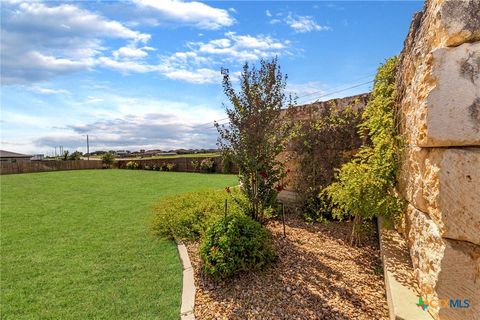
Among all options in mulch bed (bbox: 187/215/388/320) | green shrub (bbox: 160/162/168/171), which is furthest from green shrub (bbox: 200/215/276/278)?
green shrub (bbox: 160/162/168/171)

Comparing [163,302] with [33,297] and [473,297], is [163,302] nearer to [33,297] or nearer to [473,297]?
[33,297]

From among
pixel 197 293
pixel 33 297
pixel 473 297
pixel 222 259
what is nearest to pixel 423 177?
pixel 473 297

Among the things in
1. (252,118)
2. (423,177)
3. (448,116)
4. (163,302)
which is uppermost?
(252,118)

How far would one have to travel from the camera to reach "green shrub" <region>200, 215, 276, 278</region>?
3572 millimetres

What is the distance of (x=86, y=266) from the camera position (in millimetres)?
4258

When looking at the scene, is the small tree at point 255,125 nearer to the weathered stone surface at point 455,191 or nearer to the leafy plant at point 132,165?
the weathered stone surface at point 455,191

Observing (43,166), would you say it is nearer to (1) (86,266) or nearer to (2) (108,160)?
(2) (108,160)

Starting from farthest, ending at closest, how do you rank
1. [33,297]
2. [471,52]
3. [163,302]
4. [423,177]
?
1. [33,297]
2. [163,302]
3. [423,177]
4. [471,52]

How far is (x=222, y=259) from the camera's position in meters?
3.58

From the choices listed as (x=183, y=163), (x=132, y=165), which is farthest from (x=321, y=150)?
(x=132, y=165)

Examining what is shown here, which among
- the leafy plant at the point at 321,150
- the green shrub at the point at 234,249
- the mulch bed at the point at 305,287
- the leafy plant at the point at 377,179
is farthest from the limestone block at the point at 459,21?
the leafy plant at the point at 321,150

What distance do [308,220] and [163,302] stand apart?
3.25 metres

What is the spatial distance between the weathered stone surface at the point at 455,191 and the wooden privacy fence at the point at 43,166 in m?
30.1

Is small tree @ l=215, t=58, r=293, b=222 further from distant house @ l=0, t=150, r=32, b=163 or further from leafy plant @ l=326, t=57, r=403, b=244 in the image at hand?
distant house @ l=0, t=150, r=32, b=163
